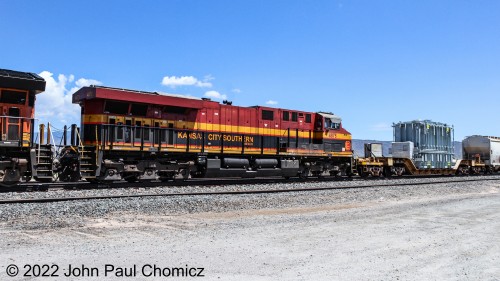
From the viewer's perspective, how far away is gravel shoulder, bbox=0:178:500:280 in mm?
5426

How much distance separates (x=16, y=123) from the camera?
1389 cm

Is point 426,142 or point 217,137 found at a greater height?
point 426,142

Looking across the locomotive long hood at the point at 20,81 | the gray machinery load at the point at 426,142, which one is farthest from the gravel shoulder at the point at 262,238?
the gray machinery load at the point at 426,142

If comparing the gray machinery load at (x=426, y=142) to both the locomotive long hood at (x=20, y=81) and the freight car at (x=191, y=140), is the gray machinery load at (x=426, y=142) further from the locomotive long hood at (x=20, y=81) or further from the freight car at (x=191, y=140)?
the locomotive long hood at (x=20, y=81)

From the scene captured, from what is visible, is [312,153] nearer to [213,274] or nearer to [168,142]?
[168,142]

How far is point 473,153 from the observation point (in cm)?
3594

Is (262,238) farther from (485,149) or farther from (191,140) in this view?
(485,149)

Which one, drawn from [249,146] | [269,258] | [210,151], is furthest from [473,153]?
[269,258]

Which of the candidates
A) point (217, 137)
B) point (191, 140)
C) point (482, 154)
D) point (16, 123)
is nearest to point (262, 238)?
point (16, 123)

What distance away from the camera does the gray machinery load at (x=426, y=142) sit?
30.1m

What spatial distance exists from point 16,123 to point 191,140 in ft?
22.7

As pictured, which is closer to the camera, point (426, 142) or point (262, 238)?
point (262, 238)

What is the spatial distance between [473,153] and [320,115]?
19588 mm

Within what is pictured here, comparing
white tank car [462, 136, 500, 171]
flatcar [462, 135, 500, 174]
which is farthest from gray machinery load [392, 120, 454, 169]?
white tank car [462, 136, 500, 171]
